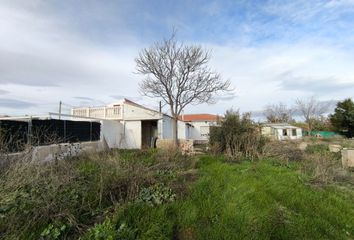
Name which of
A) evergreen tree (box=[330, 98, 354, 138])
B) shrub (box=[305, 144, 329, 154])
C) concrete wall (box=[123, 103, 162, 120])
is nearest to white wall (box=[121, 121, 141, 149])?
concrete wall (box=[123, 103, 162, 120])

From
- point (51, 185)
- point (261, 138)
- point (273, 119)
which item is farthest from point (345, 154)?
point (273, 119)

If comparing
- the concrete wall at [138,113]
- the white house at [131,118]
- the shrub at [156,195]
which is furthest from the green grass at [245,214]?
the concrete wall at [138,113]

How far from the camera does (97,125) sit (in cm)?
1535

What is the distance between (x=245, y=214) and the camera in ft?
12.1

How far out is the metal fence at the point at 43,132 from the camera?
6682mm

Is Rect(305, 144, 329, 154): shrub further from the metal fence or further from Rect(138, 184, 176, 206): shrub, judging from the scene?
the metal fence

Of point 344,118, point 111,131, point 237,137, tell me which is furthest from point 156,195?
point 344,118

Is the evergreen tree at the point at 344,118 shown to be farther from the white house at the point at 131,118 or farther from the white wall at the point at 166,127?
the white house at the point at 131,118

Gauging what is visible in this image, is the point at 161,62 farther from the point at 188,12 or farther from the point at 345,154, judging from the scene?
the point at 345,154

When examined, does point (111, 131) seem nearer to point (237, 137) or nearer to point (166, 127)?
point (166, 127)

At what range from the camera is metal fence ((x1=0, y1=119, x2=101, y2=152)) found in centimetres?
668

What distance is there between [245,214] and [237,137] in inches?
312

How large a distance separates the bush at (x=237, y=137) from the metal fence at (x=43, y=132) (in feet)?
23.2

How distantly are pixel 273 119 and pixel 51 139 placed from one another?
187 feet
